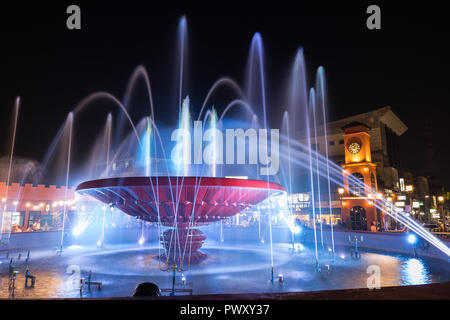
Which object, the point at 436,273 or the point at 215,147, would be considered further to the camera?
the point at 215,147

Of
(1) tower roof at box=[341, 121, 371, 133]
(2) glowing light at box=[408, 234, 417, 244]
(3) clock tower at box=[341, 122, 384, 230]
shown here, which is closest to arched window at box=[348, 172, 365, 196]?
(3) clock tower at box=[341, 122, 384, 230]

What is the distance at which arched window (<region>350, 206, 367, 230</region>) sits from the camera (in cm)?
3616

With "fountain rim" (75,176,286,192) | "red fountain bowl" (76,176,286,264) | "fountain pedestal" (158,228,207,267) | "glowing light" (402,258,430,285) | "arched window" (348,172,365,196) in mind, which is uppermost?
"arched window" (348,172,365,196)

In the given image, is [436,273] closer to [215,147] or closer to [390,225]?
[390,225]

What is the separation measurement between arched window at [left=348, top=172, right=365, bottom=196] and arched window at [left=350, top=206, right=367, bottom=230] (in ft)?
6.50

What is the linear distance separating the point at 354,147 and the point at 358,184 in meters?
5.12

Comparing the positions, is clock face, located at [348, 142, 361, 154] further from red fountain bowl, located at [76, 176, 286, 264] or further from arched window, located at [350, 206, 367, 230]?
red fountain bowl, located at [76, 176, 286, 264]

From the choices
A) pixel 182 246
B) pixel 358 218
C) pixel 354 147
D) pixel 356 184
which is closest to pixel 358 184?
pixel 356 184

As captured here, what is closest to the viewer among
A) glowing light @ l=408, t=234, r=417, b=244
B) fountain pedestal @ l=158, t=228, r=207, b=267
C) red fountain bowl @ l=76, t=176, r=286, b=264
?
red fountain bowl @ l=76, t=176, r=286, b=264

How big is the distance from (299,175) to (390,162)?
15.7 meters

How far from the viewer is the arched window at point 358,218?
36156 millimetres

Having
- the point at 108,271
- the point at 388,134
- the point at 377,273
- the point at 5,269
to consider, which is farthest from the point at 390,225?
the point at 5,269

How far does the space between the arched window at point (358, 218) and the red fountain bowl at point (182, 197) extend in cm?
2598

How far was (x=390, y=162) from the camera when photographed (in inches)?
1950
